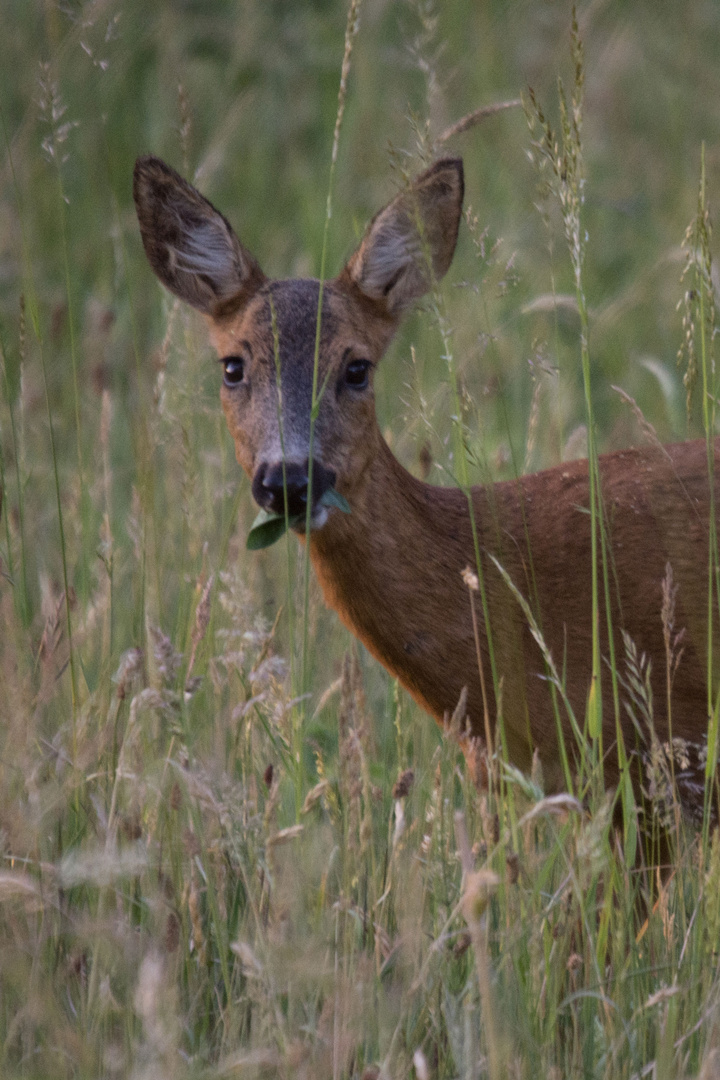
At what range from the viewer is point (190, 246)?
4.62 m

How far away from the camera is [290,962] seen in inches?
85.3

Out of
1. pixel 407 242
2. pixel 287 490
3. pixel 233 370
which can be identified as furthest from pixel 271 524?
pixel 407 242

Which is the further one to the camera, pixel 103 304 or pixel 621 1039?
pixel 103 304

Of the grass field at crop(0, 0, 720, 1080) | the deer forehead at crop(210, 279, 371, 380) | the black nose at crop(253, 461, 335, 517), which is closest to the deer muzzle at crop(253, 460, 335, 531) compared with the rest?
the black nose at crop(253, 461, 335, 517)

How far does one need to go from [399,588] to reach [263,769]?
26.0 inches

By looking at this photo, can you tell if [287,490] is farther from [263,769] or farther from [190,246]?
[190,246]

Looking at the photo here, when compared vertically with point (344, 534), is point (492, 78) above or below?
above

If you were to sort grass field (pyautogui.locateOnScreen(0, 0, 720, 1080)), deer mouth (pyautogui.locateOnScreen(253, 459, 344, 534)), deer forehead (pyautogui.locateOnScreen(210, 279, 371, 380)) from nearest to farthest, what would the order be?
grass field (pyautogui.locateOnScreen(0, 0, 720, 1080))
deer mouth (pyautogui.locateOnScreen(253, 459, 344, 534))
deer forehead (pyautogui.locateOnScreen(210, 279, 371, 380))

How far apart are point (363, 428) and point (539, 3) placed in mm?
6358

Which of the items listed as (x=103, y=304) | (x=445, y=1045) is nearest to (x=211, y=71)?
(x=103, y=304)

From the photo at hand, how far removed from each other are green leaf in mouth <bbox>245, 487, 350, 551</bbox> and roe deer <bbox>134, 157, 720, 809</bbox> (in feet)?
0.10

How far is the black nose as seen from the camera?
358 cm

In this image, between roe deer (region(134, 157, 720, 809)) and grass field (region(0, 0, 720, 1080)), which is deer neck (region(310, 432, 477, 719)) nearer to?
roe deer (region(134, 157, 720, 809))

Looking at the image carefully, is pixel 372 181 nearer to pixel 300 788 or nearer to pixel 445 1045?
pixel 300 788
